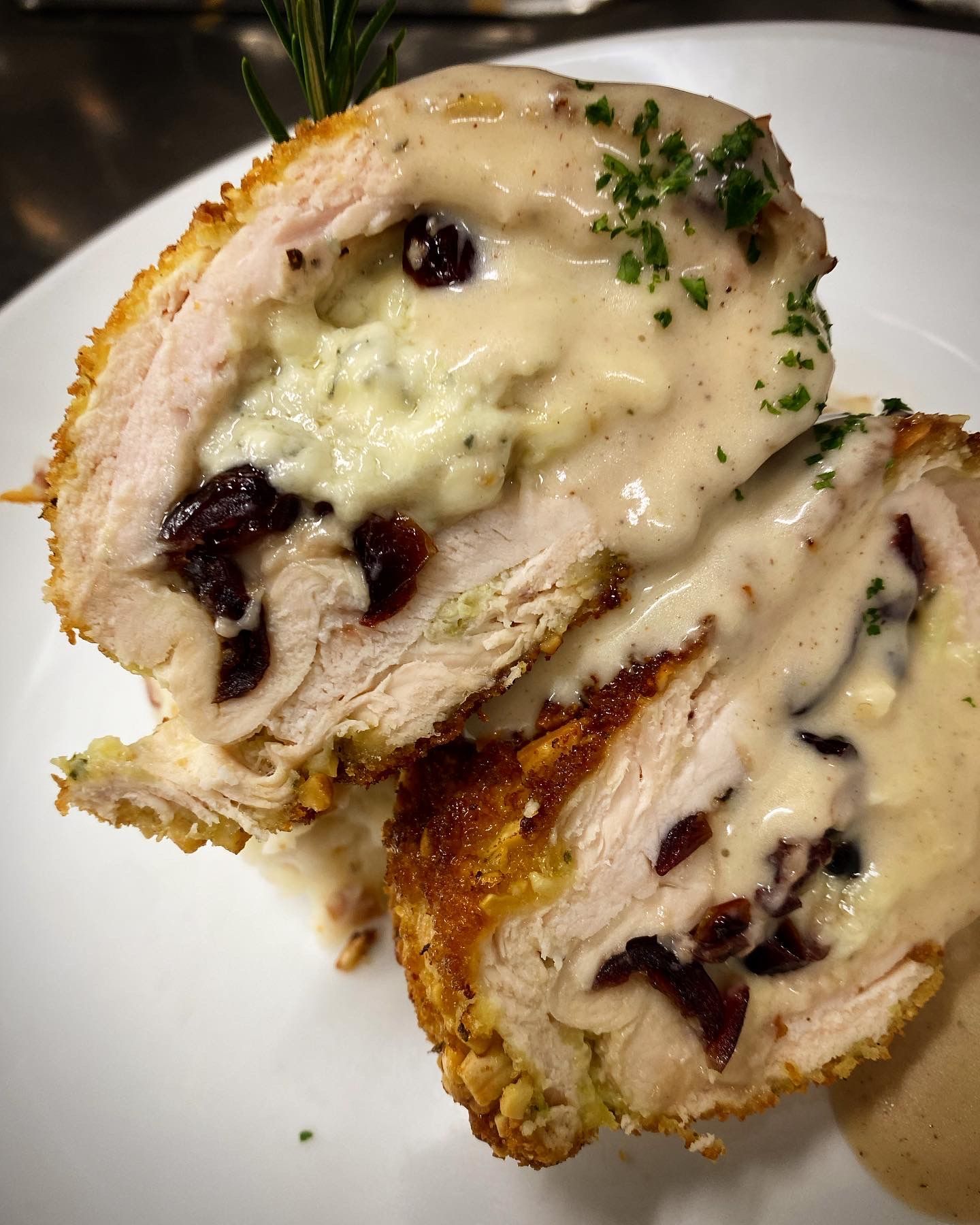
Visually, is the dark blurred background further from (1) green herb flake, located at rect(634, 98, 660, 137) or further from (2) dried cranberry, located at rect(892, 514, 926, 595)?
(2) dried cranberry, located at rect(892, 514, 926, 595)

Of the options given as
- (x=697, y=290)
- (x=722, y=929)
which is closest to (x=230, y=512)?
(x=697, y=290)

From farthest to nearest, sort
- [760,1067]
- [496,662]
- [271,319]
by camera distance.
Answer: [760,1067] < [496,662] < [271,319]

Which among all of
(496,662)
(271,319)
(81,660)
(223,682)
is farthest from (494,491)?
(81,660)

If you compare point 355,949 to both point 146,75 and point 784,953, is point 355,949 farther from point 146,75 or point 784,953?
point 146,75

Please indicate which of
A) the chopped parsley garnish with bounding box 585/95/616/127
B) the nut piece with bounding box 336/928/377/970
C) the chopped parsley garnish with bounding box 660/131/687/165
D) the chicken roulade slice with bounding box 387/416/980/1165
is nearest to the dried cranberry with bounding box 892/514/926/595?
the chicken roulade slice with bounding box 387/416/980/1165

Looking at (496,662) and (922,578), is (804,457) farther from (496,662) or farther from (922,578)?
(496,662)

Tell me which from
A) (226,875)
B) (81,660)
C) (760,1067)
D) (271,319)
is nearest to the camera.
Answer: (271,319)

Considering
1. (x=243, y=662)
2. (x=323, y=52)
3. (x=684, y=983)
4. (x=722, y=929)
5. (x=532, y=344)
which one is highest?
(x=323, y=52)
